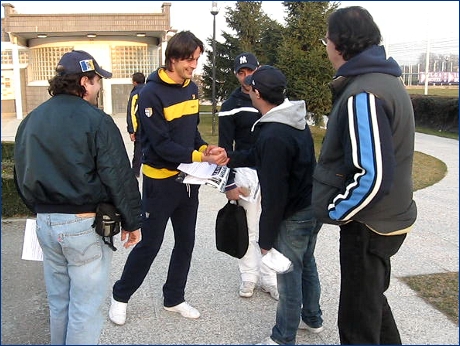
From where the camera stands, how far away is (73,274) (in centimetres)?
250

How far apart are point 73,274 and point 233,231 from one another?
1.31 m

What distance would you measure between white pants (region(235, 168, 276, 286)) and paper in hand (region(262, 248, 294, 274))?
37.3 inches

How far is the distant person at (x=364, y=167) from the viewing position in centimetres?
215

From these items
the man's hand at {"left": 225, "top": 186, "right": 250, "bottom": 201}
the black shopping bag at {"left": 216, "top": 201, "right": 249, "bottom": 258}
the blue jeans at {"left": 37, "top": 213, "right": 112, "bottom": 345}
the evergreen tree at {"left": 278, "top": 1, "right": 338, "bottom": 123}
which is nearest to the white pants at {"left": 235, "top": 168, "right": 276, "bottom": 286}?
the man's hand at {"left": 225, "top": 186, "right": 250, "bottom": 201}

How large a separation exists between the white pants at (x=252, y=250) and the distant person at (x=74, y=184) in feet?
4.15

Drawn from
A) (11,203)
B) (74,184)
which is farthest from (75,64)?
(11,203)

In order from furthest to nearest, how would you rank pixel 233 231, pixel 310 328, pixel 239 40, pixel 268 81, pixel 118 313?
pixel 239 40
pixel 233 231
pixel 118 313
pixel 310 328
pixel 268 81

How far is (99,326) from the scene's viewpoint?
8.77ft

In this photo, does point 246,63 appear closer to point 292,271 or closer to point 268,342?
point 292,271

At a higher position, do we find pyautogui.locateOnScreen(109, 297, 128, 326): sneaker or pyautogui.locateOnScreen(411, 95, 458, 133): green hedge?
pyautogui.locateOnScreen(411, 95, 458, 133): green hedge

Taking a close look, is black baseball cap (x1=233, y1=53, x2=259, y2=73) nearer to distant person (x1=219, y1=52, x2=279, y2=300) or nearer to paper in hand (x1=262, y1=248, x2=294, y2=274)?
distant person (x1=219, y1=52, x2=279, y2=300)

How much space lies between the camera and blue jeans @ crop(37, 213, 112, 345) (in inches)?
95.0

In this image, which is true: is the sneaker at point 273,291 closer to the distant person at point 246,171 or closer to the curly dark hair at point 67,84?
the distant person at point 246,171

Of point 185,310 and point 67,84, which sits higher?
point 67,84
